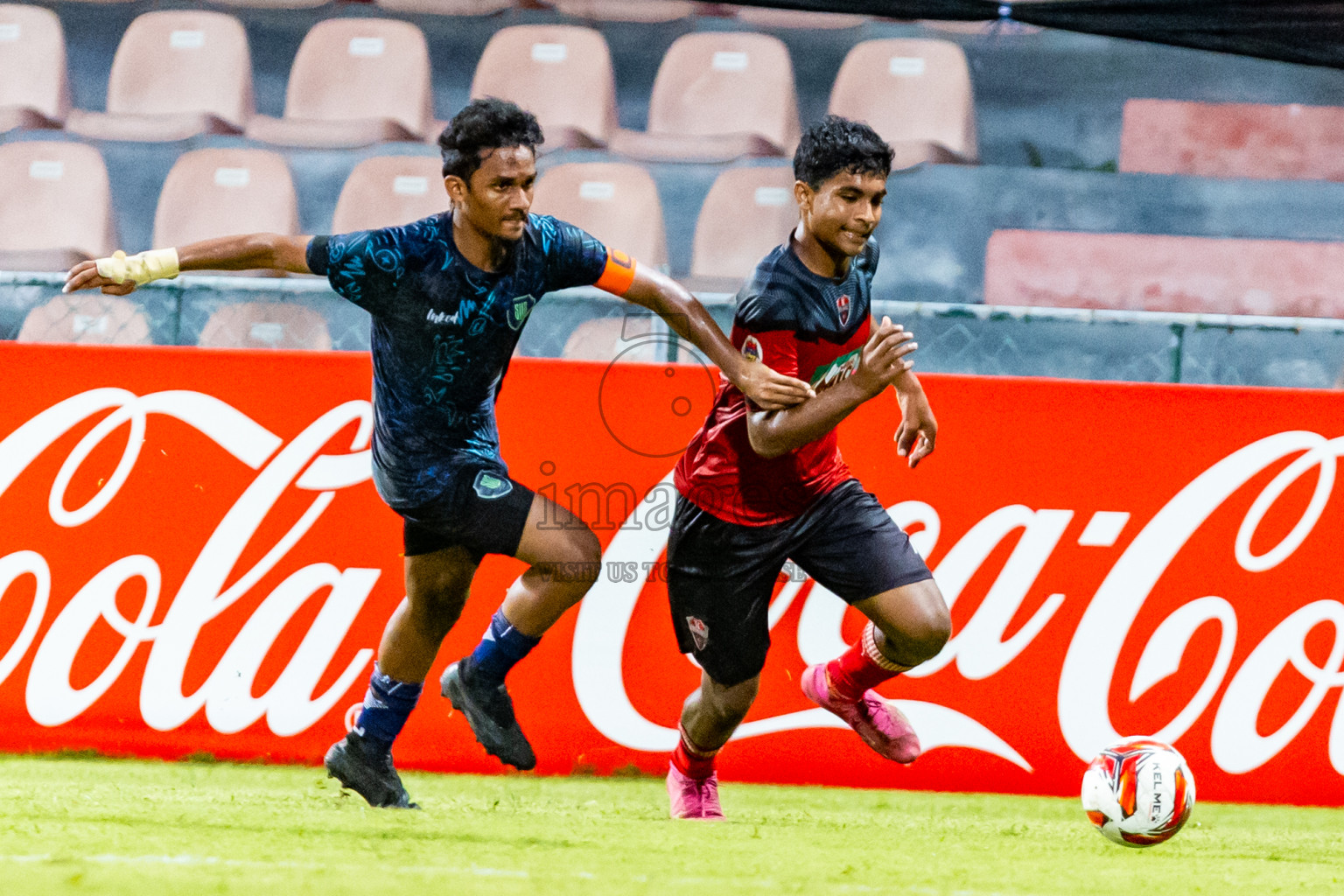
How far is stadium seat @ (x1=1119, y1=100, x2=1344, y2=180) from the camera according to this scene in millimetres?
6953

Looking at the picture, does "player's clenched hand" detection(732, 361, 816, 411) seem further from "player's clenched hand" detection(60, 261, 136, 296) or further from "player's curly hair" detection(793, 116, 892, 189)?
"player's clenched hand" detection(60, 261, 136, 296)

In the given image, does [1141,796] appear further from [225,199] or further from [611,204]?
[225,199]

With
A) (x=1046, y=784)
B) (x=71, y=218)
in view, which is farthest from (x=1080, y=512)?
(x=71, y=218)

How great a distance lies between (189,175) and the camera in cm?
726

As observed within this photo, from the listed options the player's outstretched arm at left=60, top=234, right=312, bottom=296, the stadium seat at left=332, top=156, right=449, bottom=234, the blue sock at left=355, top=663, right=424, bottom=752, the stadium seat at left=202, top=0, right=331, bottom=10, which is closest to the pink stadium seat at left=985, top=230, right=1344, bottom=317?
the stadium seat at left=332, top=156, right=449, bottom=234

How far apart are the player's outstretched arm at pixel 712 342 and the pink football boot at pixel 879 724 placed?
3.56 ft

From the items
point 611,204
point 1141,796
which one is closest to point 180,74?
point 611,204

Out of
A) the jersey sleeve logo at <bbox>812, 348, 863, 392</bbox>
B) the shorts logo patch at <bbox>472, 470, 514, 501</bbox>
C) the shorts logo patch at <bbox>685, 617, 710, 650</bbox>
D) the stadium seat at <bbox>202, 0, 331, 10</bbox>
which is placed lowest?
the shorts logo patch at <bbox>685, 617, 710, 650</bbox>

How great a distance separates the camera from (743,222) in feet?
22.6

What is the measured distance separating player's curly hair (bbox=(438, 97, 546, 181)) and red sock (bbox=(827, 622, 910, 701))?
173 centimetres

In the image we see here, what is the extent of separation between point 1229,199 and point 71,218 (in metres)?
5.91

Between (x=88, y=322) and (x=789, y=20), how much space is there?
4.12 metres

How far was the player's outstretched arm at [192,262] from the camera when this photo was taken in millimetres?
3426

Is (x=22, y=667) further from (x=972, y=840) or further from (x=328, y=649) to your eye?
(x=972, y=840)
